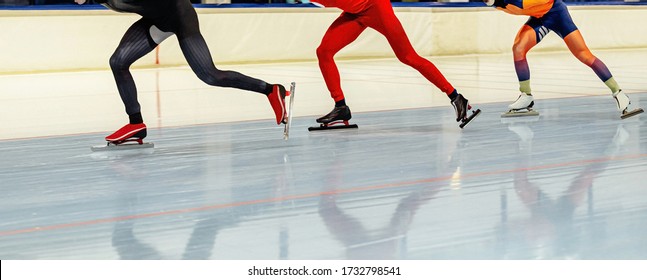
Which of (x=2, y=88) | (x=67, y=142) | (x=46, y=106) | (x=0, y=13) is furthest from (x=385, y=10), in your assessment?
(x=0, y=13)

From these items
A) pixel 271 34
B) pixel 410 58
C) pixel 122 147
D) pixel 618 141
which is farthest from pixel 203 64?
pixel 271 34

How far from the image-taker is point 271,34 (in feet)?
49.1

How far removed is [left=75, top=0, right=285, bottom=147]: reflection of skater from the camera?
5.91 metres

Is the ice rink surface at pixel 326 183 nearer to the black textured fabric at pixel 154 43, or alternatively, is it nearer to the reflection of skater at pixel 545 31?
the reflection of skater at pixel 545 31

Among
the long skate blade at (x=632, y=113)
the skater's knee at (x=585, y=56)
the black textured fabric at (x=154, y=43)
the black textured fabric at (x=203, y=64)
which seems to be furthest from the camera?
the skater's knee at (x=585, y=56)

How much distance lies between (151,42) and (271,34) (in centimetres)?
894

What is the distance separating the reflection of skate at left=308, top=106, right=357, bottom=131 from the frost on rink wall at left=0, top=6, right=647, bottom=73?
6.72m

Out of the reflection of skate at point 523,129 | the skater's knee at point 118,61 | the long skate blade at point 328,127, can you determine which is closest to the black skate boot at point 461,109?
the reflection of skate at point 523,129

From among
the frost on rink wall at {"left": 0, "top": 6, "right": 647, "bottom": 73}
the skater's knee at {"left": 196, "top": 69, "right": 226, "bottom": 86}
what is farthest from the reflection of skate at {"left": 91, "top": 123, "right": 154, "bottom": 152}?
the frost on rink wall at {"left": 0, "top": 6, "right": 647, "bottom": 73}

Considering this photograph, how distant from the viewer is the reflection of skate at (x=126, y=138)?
6148 millimetres

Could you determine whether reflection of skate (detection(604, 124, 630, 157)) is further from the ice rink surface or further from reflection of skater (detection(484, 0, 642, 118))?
reflection of skater (detection(484, 0, 642, 118))

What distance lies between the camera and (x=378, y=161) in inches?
219

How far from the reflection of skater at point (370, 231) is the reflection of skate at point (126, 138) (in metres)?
2.04
